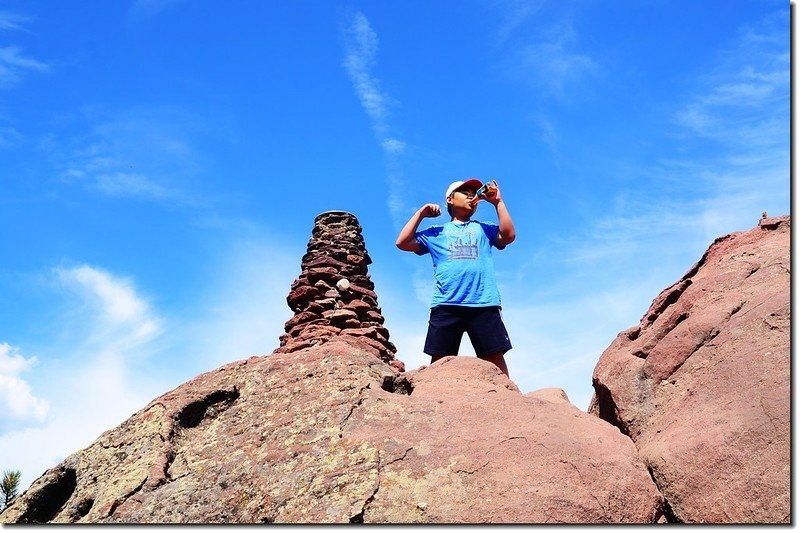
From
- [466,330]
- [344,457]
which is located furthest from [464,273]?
[344,457]

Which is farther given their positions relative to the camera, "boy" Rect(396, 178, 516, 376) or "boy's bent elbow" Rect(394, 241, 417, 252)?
"boy's bent elbow" Rect(394, 241, 417, 252)

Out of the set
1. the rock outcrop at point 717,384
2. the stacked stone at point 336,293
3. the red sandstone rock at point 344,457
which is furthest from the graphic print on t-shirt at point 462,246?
the red sandstone rock at point 344,457

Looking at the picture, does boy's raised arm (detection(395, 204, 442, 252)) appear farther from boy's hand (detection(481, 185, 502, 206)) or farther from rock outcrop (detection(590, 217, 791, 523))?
rock outcrop (detection(590, 217, 791, 523))

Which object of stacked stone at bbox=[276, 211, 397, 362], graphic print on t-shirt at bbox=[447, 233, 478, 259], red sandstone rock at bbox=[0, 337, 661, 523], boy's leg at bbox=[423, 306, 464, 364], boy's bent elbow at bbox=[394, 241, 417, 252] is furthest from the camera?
stacked stone at bbox=[276, 211, 397, 362]

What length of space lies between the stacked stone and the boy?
83 cm

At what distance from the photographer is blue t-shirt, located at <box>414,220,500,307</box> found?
6.81 meters

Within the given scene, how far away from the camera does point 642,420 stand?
5.26 metres

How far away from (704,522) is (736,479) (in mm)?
317

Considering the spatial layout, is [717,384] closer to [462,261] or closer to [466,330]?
[466,330]

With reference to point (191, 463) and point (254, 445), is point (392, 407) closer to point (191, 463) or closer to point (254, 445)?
point (254, 445)

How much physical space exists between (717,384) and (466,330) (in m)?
2.60

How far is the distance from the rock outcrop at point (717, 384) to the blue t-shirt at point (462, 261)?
1284mm

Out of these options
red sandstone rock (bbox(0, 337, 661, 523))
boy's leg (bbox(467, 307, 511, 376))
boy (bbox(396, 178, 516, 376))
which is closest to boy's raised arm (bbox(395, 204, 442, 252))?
boy (bbox(396, 178, 516, 376))

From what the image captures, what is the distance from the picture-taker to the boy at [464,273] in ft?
22.1
